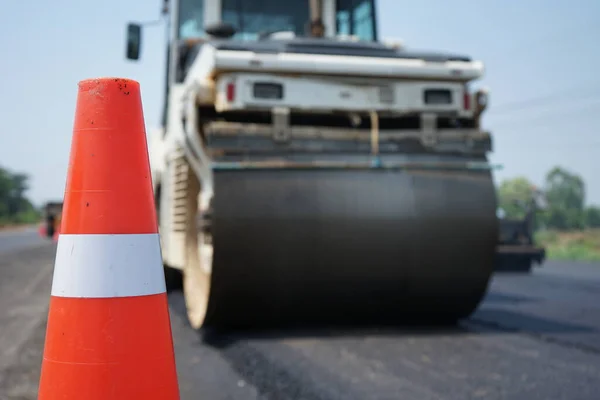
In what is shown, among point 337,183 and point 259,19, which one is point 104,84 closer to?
point 337,183

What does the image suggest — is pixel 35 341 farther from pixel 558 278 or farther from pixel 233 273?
pixel 558 278

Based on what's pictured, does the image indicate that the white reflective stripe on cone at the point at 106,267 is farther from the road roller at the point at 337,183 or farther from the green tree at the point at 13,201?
the green tree at the point at 13,201

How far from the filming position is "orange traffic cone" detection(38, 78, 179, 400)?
222 cm

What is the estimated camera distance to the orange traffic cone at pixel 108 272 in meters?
2.22

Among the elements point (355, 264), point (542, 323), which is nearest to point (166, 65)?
point (355, 264)

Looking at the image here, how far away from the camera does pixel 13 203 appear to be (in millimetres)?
104875

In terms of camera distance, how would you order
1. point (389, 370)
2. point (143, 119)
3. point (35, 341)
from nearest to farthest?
point (143, 119) < point (389, 370) < point (35, 341)

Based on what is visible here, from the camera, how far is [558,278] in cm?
1098

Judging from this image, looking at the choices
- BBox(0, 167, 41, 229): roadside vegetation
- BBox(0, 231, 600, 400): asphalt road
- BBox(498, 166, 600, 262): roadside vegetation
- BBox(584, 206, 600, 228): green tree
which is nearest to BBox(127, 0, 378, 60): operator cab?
BBox(0, 231, 600, 400): asphalt road

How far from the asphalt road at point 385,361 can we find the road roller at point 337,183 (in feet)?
0.91

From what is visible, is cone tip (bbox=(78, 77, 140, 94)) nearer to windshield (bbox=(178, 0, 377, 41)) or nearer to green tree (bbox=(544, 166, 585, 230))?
windshield (bbox=(178, 0, 377, 41))

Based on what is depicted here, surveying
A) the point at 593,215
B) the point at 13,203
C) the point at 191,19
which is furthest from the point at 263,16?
the point at 13,203

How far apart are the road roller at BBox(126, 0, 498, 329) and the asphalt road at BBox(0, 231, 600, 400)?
0.28m

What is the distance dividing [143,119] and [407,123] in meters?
3.28
